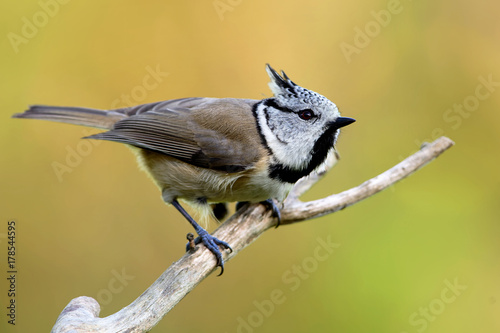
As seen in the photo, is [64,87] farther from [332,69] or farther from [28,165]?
[332,69]

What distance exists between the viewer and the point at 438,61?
4695 mm

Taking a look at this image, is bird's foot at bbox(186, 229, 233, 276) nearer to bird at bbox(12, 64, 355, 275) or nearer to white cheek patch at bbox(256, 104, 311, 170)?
bird at bbox(12, 64, 355, 275)

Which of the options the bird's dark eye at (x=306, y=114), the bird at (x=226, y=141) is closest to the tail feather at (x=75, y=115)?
the bird at (x=226, y=141)

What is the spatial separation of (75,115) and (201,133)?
36.2 inches

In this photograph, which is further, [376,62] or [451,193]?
[376,62]

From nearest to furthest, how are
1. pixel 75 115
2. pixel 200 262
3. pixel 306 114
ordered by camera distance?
1. pixel 200 262
2. pixel 306 114
3. pixel 75 115

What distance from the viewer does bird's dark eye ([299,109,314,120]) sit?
312 centimetres

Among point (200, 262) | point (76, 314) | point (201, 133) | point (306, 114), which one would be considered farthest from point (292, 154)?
point (76, 314)

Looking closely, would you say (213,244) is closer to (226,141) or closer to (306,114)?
(226,141)

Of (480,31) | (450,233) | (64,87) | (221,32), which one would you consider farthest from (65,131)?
(480,31)

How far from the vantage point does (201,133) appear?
11.1ft

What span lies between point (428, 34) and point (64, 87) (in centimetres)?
326

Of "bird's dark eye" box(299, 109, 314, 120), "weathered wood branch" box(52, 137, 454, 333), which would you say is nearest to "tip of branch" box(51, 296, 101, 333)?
"weathered wood branch" box(52, 137, 454, 333)

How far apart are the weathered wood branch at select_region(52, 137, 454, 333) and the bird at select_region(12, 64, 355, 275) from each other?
0.11 metres
